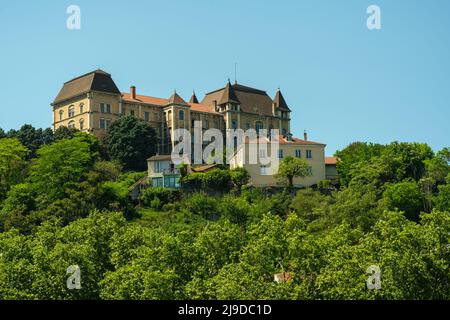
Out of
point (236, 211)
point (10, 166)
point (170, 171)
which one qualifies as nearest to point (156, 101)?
point (170, 171)

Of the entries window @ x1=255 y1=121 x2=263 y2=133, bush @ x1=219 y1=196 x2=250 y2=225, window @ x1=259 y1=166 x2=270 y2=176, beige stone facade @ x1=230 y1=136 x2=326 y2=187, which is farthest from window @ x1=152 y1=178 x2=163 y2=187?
window @ x1=255 y1=121 x2=263 y2=133

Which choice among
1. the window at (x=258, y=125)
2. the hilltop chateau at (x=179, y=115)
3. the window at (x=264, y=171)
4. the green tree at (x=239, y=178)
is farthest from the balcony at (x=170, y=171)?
the window at (x=258, y=125)

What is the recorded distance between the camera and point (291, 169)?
78625 mm

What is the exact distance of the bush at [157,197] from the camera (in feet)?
242

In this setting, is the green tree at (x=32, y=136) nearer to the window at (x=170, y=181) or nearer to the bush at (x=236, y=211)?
the window at (x=170, y=181)

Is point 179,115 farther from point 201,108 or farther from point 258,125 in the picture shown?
point 258,125

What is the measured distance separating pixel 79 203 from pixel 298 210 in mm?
19504

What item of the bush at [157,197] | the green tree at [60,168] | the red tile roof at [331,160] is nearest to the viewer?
the green tree at [60,168]

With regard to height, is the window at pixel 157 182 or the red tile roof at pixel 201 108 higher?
the red tile roof at pixel 201 108

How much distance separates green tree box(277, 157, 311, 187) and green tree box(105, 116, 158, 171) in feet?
53.0

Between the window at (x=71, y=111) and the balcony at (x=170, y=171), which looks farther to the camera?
the window at (x=71, y=111)

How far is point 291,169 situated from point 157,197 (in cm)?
1394

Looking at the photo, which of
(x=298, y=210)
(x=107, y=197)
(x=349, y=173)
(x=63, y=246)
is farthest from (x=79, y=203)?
(x=349, y=173)

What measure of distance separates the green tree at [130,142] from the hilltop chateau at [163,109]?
464 centimetres
